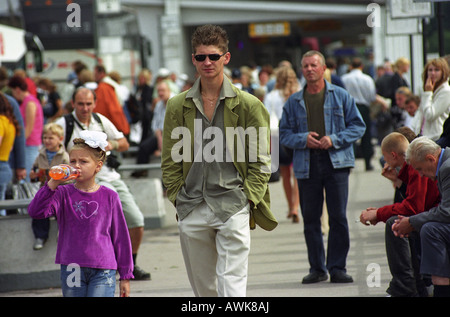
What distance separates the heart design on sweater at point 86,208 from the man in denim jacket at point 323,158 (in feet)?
9.33

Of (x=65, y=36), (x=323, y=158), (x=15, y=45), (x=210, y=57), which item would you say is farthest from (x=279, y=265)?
(x=65, y=36)

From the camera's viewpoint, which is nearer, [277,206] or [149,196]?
[149,196]

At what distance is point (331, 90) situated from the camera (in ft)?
25.8

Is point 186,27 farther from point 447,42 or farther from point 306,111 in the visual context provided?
point 306,111

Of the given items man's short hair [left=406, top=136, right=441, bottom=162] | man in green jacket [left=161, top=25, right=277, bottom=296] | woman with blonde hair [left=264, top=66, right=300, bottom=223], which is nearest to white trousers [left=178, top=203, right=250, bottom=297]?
man in green jacket [left=161, top=25, right=277, bottom=296]

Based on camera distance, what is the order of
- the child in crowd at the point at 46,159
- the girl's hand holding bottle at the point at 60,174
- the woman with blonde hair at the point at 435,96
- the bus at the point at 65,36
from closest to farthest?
1. the girl's hand holding bottle at the point at 60,174
2. the child in crowd at the point at 46,159
3. the woman with blonde hair at the point at 435,96
4. the bus at the point at 65,36

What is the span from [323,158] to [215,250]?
265cm

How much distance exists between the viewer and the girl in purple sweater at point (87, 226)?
527cm

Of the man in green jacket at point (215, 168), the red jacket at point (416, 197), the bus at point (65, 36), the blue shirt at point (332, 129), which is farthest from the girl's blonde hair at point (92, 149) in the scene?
the bus at point (65, 36)

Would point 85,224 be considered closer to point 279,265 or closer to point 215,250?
point 215,250

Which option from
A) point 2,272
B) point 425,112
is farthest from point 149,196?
point 425,112

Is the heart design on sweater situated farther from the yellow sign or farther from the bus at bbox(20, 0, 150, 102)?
the yellow sign

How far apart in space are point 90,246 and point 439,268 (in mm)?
2351

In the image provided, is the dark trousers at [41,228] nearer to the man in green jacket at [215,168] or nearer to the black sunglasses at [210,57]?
the man in green jacket at [215,168]
